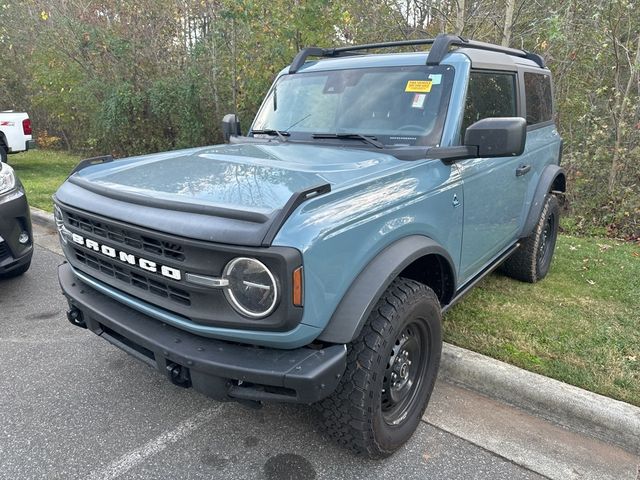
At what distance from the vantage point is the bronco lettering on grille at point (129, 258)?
80.3 inches

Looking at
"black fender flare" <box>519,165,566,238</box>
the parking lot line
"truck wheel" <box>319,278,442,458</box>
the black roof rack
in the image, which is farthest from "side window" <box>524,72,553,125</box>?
the parking lot line

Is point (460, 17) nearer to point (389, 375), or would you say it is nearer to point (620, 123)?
point (620, 123)

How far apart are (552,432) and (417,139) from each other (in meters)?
1.76

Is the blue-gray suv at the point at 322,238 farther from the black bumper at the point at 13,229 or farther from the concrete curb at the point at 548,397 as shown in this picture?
the black bumper at the point at 13,229

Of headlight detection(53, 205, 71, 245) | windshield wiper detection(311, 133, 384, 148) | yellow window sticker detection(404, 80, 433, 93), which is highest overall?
yellow window sticker detection(404, 80, 433, 93)

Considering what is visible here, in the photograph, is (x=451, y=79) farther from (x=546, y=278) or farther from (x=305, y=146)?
(x=546, y=278)

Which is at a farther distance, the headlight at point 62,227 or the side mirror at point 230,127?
the side mirror at point 230,127

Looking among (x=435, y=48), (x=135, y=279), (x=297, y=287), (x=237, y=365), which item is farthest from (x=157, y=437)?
(x=435, y=48)

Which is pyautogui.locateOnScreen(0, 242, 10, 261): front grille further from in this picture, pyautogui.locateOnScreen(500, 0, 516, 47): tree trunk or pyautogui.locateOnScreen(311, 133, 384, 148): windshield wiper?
pyautogui.locateOnScreen(500, 0, 516, 47): tree trunk

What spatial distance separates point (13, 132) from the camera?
34.3 ft

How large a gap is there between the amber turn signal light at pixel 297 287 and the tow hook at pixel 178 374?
0.60 meters

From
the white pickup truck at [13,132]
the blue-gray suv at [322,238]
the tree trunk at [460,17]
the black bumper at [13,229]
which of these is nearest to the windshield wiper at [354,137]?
the blue-gray suv at [322,238]

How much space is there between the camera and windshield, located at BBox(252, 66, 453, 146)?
2.92 m

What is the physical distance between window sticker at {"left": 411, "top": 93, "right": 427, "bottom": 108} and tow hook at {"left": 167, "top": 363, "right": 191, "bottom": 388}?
6.52 ft
